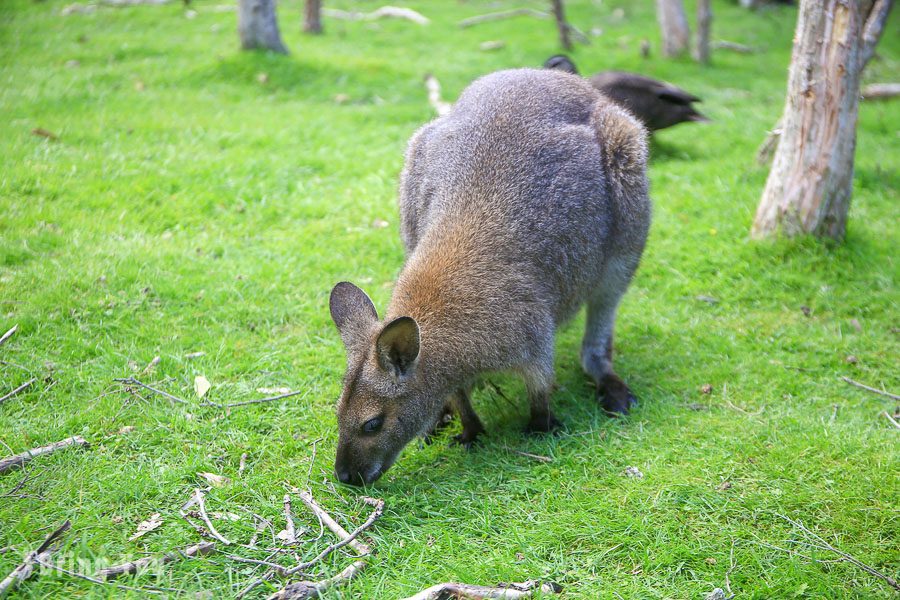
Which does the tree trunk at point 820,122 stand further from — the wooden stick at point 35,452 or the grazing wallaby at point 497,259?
the wooden stick at point 35,452

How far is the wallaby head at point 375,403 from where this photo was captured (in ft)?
11.4

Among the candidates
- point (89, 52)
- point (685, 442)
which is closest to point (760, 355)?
point (685, 442)

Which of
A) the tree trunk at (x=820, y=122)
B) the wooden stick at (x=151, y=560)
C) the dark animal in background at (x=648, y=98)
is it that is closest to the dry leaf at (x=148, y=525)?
the wooden stick at (x=151, y=560)

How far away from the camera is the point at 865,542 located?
3381 millimetres

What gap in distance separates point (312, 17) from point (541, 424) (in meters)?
9.39

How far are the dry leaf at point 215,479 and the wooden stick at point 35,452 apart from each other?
1.94ft

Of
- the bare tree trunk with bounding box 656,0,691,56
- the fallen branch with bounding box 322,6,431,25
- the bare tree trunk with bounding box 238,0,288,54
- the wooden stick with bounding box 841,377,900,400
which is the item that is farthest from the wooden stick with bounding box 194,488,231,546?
the fallen branch with bounding box 322,6,431,25

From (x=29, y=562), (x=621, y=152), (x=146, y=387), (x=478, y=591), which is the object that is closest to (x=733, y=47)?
(x=621, y=152)

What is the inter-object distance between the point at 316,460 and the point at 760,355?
2784 millimetres

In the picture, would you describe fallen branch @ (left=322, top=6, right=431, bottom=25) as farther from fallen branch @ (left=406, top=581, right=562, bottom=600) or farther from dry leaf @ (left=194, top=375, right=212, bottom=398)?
fallen branch @ (left=406, top=581, right=562, bottom=600)

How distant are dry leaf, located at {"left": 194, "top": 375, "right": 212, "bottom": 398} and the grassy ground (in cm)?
5

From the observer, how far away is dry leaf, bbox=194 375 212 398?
4.21 m

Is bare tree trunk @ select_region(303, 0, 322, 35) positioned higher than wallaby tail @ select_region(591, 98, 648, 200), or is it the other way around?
bare tree trunk @ select_region(303, 0, 322, 35)

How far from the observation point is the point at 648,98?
301 inches
